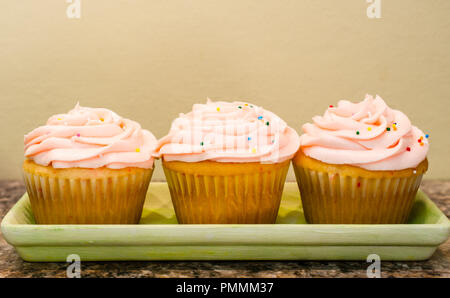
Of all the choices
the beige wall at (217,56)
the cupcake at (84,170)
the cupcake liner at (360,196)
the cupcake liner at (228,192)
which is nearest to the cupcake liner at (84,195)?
the cupcake at (84,170)

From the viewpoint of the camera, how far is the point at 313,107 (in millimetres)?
1899

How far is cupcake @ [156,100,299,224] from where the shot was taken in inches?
49.6

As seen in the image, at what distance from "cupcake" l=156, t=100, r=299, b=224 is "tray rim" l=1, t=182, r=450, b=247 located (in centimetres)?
14

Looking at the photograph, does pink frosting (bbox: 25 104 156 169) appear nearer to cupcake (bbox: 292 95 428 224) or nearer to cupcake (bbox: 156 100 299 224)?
cupcake (bbox: 156 100 299 224)

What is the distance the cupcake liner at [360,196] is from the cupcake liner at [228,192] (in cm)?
10

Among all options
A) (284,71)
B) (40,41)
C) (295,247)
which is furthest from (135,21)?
(295,247)

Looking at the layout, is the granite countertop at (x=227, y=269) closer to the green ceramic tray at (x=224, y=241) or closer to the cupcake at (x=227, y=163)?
the green ceramic tray at (x=224, y=241)

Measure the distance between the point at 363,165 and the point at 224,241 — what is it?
0.38 meters

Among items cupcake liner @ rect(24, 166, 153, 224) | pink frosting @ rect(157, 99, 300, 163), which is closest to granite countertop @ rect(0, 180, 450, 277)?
cupcake liner @ rect(24, 166, 153, 224)

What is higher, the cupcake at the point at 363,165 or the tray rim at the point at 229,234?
the cupcake at the point at 363,165

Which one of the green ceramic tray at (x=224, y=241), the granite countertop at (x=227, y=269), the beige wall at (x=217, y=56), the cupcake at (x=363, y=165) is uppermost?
the beige wall at (x=217, y=56)

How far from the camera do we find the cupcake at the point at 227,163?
1.26m

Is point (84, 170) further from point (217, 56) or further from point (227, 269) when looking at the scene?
point (217, 56)

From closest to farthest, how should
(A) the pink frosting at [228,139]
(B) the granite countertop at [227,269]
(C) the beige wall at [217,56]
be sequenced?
(B) the granite countertop at [227,269] → (A) the pink frosting at [228,139] → (C) the beige wall at [217,56]
